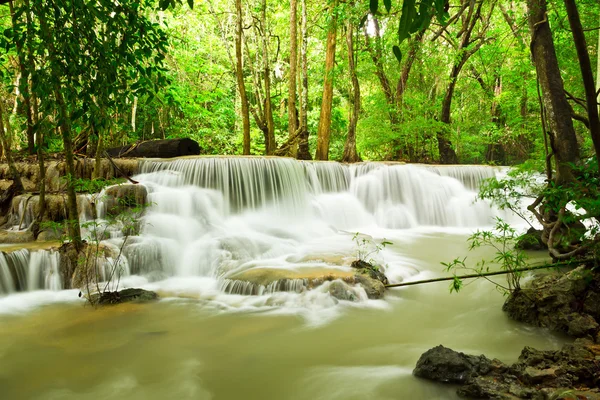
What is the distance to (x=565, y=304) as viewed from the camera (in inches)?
152

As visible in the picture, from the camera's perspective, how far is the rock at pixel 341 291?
5164mm

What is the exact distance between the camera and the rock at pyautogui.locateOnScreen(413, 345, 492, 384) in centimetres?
298

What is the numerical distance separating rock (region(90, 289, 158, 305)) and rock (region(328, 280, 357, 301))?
2.40 m

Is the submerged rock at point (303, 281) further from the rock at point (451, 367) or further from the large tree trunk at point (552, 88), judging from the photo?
the large tree trunk at point (552, 88)

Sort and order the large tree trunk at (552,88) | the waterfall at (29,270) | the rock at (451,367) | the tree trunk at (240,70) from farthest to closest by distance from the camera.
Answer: the tree trunk at (240,70) → the waterfall at (29,270) → the large tree trunk at (552,88) → the rock at (451,367)

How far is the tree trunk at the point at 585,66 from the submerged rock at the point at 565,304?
2539mm

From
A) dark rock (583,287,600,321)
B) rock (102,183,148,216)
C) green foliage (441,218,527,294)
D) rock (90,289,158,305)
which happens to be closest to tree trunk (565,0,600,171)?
green foliage (441,218,527,294)

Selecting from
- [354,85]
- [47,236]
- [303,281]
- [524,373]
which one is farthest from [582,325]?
[354,85]

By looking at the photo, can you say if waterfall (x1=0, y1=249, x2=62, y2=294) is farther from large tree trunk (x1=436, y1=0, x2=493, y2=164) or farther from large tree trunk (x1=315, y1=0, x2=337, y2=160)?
large tree trunk (x1=436, y1=0, x2=493, y2=164)

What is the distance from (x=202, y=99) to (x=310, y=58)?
246 inches

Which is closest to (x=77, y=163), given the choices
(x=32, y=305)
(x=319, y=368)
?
(x=32, y=305)

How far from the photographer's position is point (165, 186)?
9617 mm

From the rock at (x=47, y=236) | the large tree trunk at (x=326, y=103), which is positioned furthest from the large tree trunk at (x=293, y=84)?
the rock at (x=47, y=236)

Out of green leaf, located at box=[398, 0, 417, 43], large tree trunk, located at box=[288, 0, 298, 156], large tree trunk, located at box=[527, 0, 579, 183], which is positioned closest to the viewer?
green leaf, located at box=[398, 0, 417, 43]
